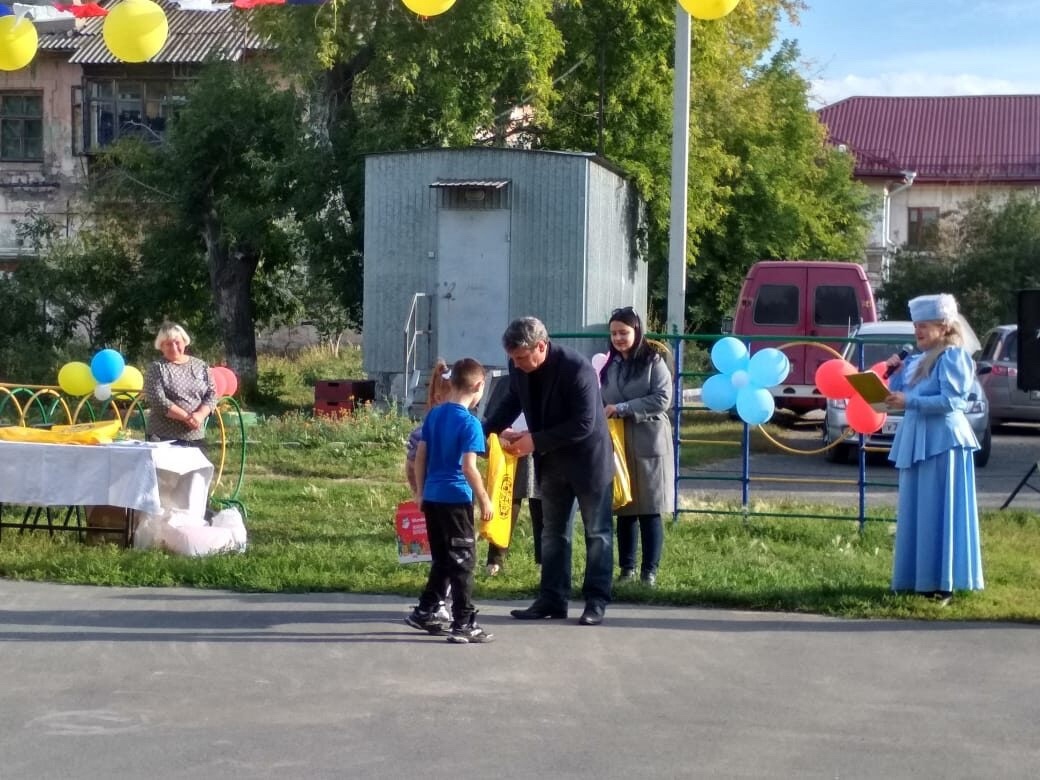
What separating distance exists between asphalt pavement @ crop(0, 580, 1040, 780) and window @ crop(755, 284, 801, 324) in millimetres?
14556

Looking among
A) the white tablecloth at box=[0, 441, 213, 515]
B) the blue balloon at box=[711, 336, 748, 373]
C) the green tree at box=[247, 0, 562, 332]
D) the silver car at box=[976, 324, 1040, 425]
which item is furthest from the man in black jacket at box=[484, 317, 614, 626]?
the green tree at box=[247, 0, 562, 332]

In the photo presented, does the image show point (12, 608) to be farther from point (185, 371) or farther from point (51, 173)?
point (51, 173)

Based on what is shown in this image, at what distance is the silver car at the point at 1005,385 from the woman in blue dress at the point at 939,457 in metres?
12.9

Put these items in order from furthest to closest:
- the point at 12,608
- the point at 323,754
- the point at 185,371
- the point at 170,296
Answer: the point at 170,296 → the point at 185,371 → the point at 12,608 → the point at 323,754

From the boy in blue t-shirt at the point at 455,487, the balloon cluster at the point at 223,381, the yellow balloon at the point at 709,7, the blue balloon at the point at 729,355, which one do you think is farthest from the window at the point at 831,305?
the boy in blue t-shirt at the point at 455,487

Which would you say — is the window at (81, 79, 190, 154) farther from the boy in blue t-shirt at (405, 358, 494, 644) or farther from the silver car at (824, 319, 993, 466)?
the boy in blue t-shirt at (405, 358, 494, 644)

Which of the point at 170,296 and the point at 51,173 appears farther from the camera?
the point at 51,173

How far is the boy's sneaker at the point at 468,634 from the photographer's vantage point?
7.83m

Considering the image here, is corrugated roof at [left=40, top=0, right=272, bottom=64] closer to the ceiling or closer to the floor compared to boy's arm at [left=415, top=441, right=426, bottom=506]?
closer to the ceiling

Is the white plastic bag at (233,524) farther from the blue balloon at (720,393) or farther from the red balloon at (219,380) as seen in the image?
the blue balloon at (720,393)

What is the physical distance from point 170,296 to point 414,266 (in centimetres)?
732

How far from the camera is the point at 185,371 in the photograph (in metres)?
10.9

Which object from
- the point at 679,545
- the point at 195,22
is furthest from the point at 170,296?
the point at 679,545

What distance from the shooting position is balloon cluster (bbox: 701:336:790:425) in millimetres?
10633
